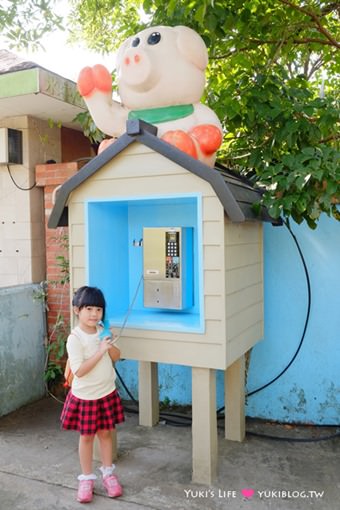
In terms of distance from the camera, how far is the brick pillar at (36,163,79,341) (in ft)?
15.6

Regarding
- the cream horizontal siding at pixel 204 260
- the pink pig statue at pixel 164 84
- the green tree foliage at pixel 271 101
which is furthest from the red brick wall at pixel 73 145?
the cream horizontal siding at pixel 204 260

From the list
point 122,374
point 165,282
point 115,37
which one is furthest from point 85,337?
point 115,37

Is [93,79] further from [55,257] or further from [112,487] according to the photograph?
[112,487]

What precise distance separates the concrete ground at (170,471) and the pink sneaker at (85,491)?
0.12ft

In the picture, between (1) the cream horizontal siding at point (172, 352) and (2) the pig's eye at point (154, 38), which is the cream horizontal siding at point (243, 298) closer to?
(1) the cream horizontal siding at point (172, 352)

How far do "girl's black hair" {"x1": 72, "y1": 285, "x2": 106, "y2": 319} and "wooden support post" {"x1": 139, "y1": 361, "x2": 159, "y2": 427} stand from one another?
1.36m

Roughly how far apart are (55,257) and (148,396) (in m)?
1.73

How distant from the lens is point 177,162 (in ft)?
9.53

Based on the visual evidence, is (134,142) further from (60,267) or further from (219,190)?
(60,267)

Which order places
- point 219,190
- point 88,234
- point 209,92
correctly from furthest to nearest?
point 209,92 < point 88,234 < point 219,190

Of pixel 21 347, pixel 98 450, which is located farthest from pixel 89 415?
pixel 21 347

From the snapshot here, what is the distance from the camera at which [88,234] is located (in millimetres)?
3285

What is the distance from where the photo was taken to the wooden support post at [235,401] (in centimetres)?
371

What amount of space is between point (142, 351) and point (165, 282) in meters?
0.53
